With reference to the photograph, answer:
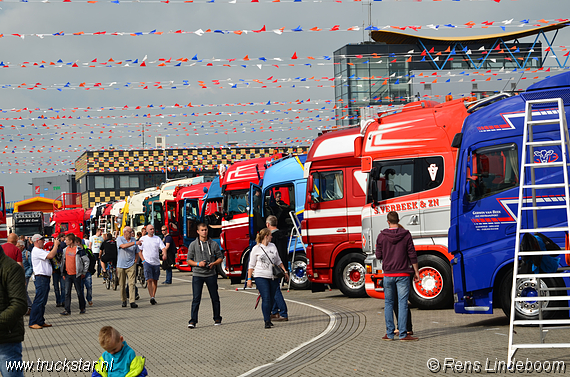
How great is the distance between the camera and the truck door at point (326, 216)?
16094 millimetres

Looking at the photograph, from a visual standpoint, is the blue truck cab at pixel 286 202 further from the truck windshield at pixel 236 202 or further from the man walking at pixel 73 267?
the man walking at pixel 73 267

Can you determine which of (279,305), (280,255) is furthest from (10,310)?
(280,255)

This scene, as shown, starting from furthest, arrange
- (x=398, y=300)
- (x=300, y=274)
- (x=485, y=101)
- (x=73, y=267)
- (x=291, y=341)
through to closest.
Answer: (x=300, y=274) → (x=73, y=267) → (x=485, y=101) → (x=291, y=341) → (x=398, y=300)

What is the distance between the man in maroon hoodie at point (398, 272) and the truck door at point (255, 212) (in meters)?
9.21

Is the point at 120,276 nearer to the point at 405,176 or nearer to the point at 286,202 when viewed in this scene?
the point at 286,202

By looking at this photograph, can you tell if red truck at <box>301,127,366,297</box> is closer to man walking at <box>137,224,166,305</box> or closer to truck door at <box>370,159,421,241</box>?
truck door at <box>370,159,421,241</box>

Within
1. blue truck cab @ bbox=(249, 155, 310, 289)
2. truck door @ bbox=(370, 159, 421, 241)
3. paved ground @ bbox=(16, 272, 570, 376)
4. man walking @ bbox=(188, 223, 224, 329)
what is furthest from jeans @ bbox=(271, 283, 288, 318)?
blue truck cab @ bbox=(249, 155, 310, 289)

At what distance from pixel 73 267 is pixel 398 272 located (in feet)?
26.8

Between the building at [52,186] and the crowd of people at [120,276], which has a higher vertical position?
the building at [52,186]

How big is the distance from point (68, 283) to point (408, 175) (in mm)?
7578

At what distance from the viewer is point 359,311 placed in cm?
1371

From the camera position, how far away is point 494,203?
10734mm

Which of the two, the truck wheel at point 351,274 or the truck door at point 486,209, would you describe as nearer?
the truck door at point 486,209

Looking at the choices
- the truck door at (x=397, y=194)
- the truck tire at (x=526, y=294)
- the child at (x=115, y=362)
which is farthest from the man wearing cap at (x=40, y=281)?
the child at (x=115, y=362)
